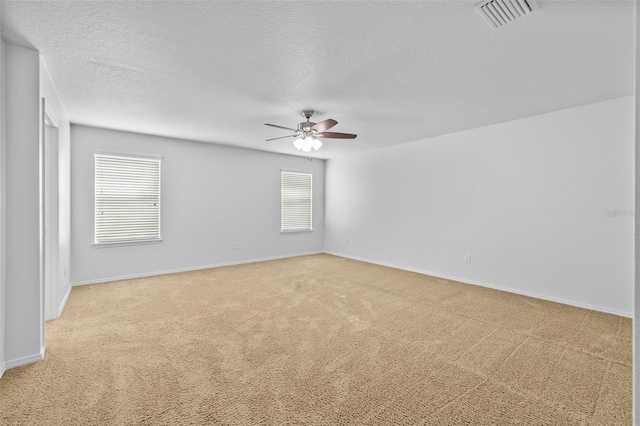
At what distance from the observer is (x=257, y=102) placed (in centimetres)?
344

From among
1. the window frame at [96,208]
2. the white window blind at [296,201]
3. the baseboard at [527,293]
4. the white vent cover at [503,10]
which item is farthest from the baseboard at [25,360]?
the baseboard at [527,293]

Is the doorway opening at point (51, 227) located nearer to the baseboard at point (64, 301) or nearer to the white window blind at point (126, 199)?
the baseboard at point (64, 301)

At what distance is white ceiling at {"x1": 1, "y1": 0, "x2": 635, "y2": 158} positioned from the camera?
6.12ft

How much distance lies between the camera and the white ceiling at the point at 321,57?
1864 mm

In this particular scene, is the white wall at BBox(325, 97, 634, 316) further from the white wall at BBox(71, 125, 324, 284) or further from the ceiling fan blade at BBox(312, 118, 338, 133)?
the ceiling fan blade at BBox(312, 118, 338, 133)

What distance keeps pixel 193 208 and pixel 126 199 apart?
3.53 ft

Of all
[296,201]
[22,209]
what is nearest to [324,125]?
[22,209]

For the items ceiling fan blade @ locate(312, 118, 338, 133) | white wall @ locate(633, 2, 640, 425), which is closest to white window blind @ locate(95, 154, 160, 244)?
ceiling fan blade @ locate(312, 118, 338, 133)

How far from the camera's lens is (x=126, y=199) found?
4.77 m

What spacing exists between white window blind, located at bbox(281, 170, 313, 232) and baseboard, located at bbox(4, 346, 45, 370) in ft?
15.4

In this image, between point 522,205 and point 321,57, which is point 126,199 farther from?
point 522,205

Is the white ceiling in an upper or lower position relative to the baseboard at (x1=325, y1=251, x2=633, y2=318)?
upper

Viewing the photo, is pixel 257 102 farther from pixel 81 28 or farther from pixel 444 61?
pixel 444 61

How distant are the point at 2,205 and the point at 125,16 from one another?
1.70 m
